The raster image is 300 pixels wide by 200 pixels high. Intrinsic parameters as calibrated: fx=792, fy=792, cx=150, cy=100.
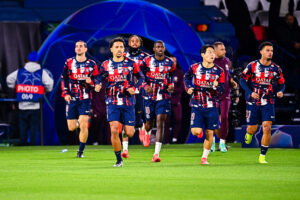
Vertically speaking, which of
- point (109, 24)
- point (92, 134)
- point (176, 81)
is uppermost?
point (109, 24)

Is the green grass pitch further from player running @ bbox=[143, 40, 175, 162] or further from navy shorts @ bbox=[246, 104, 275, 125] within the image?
player running @ bbox=[143, 40, 175, 162]

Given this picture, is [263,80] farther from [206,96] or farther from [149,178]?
[149,178]

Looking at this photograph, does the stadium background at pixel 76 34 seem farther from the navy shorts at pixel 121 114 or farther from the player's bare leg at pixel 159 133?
the navy shorts at pixel 121 114

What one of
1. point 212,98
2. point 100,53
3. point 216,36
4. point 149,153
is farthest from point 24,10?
point 212,98

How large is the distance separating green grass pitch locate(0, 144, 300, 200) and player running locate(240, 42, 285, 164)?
0.80 m

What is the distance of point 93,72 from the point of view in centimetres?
1628

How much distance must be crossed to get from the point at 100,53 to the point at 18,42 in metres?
2.48

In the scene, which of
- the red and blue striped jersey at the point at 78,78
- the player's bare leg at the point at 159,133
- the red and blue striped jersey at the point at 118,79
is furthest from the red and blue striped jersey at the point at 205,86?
the red and blue striped jersey at the point at 78,78

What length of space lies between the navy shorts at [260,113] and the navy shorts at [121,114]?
242 centimetres

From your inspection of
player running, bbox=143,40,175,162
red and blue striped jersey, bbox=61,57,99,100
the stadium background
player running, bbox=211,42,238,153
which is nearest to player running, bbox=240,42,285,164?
player running, bbox=143,40,175,162

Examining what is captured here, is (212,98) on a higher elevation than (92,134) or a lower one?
higher

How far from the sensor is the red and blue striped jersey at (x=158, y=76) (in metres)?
15.5

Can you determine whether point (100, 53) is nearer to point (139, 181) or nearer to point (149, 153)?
point (149, 153)

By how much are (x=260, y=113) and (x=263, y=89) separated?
18.2 inches
